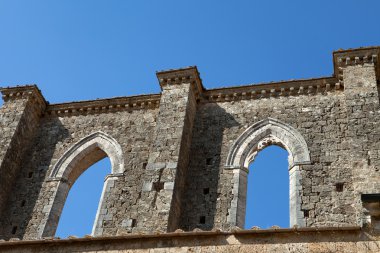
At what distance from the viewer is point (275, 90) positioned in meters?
13.5

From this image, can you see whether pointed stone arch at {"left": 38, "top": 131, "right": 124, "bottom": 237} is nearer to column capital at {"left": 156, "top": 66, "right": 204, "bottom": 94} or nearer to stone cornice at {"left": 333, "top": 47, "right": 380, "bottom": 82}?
column capital at {"left": 156, "top": 66, "right": 204, "bottom": 94}

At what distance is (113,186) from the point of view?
12.8 m

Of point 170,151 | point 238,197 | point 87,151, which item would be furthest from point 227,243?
point 87,151

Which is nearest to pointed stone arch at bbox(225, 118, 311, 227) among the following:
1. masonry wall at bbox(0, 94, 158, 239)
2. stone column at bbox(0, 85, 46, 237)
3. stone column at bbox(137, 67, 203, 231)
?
stone column at bbox(137, 67, 203, 231)

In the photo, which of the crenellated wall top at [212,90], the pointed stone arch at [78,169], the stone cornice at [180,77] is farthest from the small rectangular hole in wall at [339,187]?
the pointed stone arch at [78,169]

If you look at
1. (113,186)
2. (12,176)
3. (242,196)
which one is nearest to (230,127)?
(242,196)

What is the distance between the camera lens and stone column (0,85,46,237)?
13358 mm

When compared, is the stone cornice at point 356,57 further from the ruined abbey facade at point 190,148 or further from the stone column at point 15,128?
the stone column at point 15,128

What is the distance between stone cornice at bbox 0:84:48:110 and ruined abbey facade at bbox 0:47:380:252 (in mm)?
31

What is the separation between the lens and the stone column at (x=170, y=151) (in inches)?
436

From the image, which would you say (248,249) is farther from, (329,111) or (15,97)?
(15,97)

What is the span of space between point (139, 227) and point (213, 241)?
3.87m

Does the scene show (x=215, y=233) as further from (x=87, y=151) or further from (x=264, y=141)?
(x=87, y=151)

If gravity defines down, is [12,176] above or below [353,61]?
below
